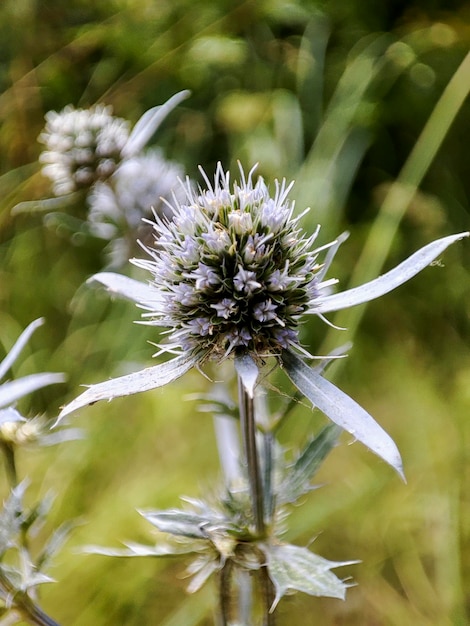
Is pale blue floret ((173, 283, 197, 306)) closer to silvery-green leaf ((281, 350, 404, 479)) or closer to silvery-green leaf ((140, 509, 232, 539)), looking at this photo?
silvery-green leaf ((281, 350, 404, 479))

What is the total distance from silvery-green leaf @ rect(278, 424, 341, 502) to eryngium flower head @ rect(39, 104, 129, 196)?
0.90m

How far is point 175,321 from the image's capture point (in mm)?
729

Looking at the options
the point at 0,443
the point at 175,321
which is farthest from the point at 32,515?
the point at 175,321

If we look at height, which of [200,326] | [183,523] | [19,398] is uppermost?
[200,326]

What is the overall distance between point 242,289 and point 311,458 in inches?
9.9

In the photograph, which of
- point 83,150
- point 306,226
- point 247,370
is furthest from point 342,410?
point 306,226

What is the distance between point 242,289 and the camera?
698 millimetres

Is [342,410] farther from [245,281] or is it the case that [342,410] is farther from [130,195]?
[130,195]

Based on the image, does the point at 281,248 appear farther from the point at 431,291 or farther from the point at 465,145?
the point at 465,145

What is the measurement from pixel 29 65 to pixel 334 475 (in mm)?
1782

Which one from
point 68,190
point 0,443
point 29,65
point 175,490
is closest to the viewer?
point 0,443

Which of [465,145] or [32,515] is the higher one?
[32,515]

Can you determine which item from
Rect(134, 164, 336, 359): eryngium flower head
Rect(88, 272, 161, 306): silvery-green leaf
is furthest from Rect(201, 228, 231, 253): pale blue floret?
Rect(88, 272, 161, 306): silvery-green leaf

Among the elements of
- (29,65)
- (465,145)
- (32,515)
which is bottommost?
(465,145)
